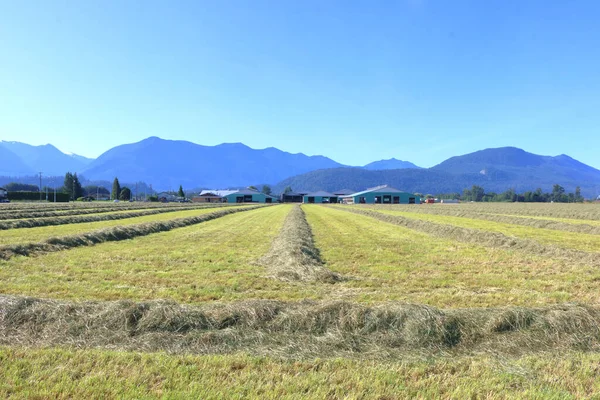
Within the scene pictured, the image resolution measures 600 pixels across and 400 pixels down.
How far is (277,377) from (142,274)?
7.34m

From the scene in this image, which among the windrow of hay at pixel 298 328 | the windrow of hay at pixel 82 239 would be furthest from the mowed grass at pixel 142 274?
the windrow of hay at pixel 298 328

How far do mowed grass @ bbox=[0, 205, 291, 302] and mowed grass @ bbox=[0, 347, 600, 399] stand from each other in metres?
3.29

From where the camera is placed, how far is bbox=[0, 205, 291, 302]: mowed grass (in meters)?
8.60

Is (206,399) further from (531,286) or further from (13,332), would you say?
(531,286)

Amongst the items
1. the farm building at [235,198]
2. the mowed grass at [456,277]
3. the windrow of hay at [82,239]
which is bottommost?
the mowed grass at [456,277]

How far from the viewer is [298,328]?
6.37 metres

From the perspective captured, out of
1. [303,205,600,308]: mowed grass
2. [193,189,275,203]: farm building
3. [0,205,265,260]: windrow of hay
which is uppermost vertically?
[193,189,275,203]: farm building

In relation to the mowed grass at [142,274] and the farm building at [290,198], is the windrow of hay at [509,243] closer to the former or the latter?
the mowed grass at [142,274]

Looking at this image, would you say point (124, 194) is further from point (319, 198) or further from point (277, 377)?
point (277, 377)

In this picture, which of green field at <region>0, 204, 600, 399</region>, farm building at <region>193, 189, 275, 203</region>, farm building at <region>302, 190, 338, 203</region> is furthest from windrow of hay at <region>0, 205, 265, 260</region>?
farm building at <region>302, 190, 338, 203</region>

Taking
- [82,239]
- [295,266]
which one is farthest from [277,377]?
[82,239]

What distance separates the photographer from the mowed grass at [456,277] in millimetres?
8625

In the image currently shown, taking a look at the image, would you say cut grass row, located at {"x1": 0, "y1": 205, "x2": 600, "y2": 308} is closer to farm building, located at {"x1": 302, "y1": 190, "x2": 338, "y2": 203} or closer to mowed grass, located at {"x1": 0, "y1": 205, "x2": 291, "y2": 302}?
mowed grass, located at {"x1": 0, "y1": 205, "x2": 291, "y2": 302}

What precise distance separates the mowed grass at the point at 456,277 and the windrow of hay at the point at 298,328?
1.63m
